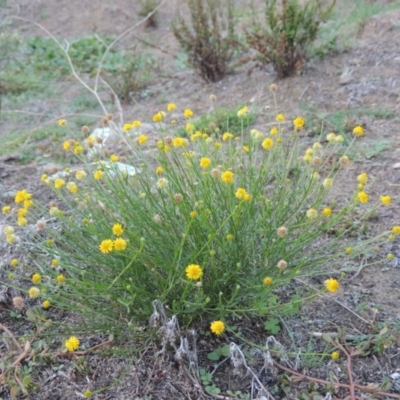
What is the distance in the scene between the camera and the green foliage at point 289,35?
4617 millimetres

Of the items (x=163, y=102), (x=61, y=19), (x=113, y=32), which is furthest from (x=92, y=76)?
(x=61, y=19)

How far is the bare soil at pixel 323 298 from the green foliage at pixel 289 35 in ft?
0.46

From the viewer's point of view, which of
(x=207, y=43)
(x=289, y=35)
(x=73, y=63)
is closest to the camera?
(x=289, y=35)

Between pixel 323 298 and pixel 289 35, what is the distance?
9.65 ft

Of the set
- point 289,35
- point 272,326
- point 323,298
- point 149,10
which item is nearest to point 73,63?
point 149,10

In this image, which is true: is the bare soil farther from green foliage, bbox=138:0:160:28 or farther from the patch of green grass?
green foliage, bbox=138:0:160:28

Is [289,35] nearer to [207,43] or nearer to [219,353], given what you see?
[207,43]

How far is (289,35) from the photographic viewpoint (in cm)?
468

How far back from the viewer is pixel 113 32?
8.42m

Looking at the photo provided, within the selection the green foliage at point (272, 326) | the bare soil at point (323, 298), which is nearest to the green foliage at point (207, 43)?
the bare soil at point (323, 298)

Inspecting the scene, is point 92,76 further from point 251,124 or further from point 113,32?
point 251,124

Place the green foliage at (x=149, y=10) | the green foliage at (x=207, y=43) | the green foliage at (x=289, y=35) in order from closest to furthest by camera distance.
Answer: the green foliage at (x=289, y=35) → the green foliage at (x=207, y=43) → the green foliage at (x=149, y=10)

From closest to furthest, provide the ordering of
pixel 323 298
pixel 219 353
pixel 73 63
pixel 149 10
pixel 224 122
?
pixel 219 353 → pixel 323 298 → pixel 224 122 → pixel 73 63 → pixel 149 10

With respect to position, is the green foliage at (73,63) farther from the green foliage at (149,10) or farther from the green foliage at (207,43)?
the green foliage at (149,10)
